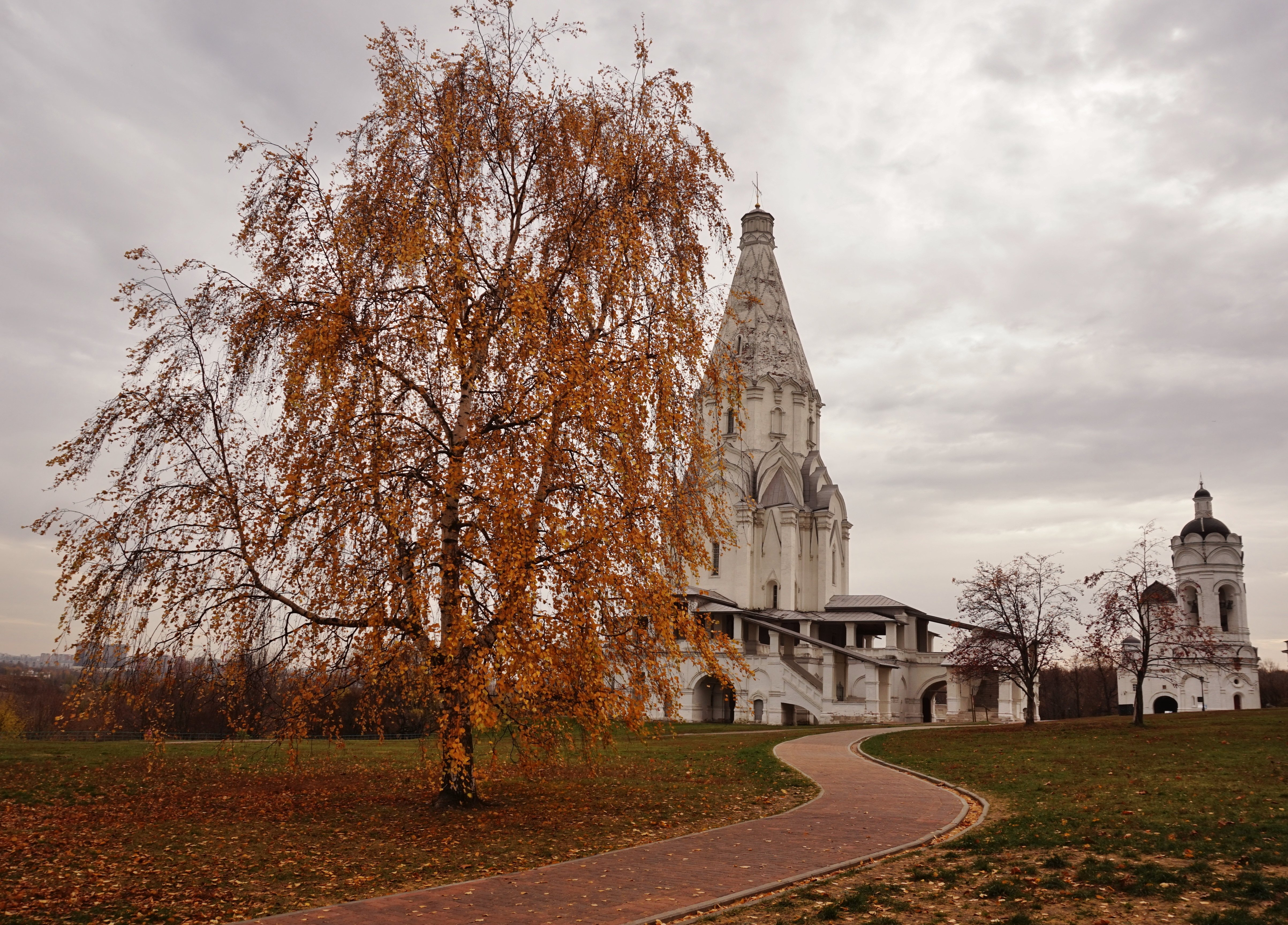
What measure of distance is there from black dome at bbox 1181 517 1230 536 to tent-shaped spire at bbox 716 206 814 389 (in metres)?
29.3

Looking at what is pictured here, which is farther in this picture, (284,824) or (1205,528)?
(1205,528)

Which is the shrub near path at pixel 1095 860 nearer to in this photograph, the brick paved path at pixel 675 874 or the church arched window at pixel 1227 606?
the brick paved path at pixel 675 874

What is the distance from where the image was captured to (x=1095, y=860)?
9477 millimetres

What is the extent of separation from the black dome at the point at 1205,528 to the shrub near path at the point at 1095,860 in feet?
171

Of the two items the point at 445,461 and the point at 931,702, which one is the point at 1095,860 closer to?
the point at 445,461

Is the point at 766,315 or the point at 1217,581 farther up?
the point at 766,315

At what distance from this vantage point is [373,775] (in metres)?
18.8

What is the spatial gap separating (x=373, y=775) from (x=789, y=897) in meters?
12.5

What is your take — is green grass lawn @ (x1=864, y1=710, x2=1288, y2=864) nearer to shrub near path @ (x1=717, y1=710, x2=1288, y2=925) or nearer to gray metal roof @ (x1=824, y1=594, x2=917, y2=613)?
shrub near path @ (x1=717, y1=710, x2=1288, y2=925)

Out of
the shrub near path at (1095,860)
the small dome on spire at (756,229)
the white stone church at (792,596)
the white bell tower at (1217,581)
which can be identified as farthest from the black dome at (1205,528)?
the shrub near path at (1095,860)

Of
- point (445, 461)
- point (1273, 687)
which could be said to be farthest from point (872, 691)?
point (1273, 687)

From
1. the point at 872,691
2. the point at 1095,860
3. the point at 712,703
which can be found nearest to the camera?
the point at 1095,860

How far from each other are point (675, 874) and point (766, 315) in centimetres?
4973

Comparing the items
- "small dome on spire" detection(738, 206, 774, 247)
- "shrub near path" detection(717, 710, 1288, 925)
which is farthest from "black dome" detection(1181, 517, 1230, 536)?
"shrub near path" detection(717, 710, 1288, 925)
